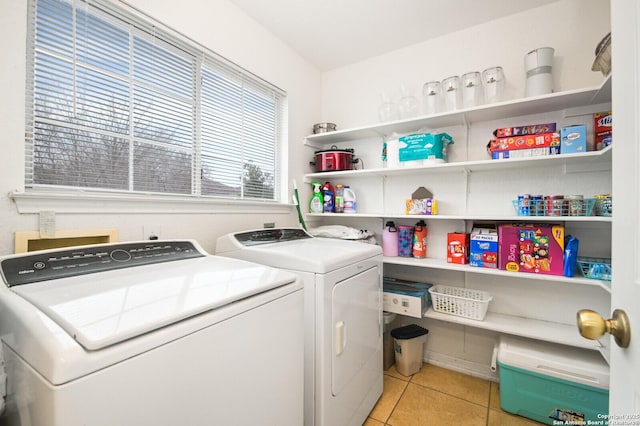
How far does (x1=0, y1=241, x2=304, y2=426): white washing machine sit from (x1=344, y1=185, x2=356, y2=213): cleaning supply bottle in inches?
60.0

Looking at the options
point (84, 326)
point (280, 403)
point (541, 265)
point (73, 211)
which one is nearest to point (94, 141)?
point (73, 211)

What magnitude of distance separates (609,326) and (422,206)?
1656 millimetres

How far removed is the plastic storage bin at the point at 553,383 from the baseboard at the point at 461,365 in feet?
1.14

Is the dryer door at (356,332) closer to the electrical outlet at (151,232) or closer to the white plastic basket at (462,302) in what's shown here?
the white plastic basket at (462,302)

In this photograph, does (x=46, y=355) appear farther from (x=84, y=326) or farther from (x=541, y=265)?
(x=541, y=265)

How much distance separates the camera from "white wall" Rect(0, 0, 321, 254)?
1052 mm

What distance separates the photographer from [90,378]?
20.6 inches

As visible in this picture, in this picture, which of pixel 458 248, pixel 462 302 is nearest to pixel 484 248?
pixel 458 248

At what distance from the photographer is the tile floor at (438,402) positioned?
1685mm

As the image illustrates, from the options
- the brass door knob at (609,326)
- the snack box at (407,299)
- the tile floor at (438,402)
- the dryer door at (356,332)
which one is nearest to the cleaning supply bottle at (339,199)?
the snack box at (407,299)

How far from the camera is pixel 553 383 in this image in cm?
162

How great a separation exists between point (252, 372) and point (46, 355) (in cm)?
52

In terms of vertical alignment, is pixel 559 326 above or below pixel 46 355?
below

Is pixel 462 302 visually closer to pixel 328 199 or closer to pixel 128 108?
pixel 328 199
